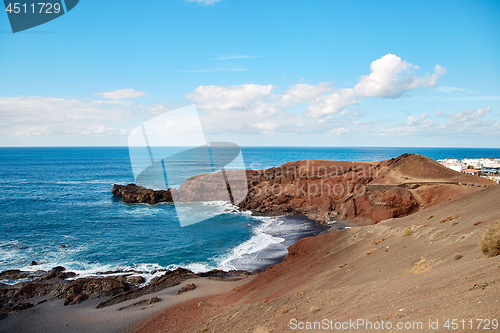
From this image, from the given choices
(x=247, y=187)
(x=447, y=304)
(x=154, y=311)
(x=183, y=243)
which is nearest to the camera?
(x=447, y=304)

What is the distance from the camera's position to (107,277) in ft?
58.2

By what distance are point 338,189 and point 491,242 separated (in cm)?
2996

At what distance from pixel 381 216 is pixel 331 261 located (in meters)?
15.5

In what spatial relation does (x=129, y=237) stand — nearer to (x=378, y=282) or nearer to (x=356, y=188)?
(x=378, y=282)

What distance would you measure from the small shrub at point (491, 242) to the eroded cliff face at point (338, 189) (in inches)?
808

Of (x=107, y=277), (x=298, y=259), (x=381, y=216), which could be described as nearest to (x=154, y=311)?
(x=107, y=277)

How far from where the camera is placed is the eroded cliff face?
2811cm

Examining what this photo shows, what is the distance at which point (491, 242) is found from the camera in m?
7.91

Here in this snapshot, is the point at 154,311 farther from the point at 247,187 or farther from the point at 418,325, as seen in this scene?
the point at 247,187

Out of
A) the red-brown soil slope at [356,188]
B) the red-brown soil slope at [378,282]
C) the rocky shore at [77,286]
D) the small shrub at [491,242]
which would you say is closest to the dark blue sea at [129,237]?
the rocky shore at [77,286]

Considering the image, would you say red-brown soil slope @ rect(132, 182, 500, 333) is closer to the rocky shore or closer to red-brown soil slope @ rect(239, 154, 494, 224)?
the rocky shore

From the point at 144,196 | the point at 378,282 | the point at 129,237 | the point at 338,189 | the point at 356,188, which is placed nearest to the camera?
the point at 378,282

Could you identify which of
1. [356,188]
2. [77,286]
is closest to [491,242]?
[77,286]

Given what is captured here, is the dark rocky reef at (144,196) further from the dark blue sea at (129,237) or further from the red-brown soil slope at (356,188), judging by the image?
the red-brown soil slope at (356,188)
